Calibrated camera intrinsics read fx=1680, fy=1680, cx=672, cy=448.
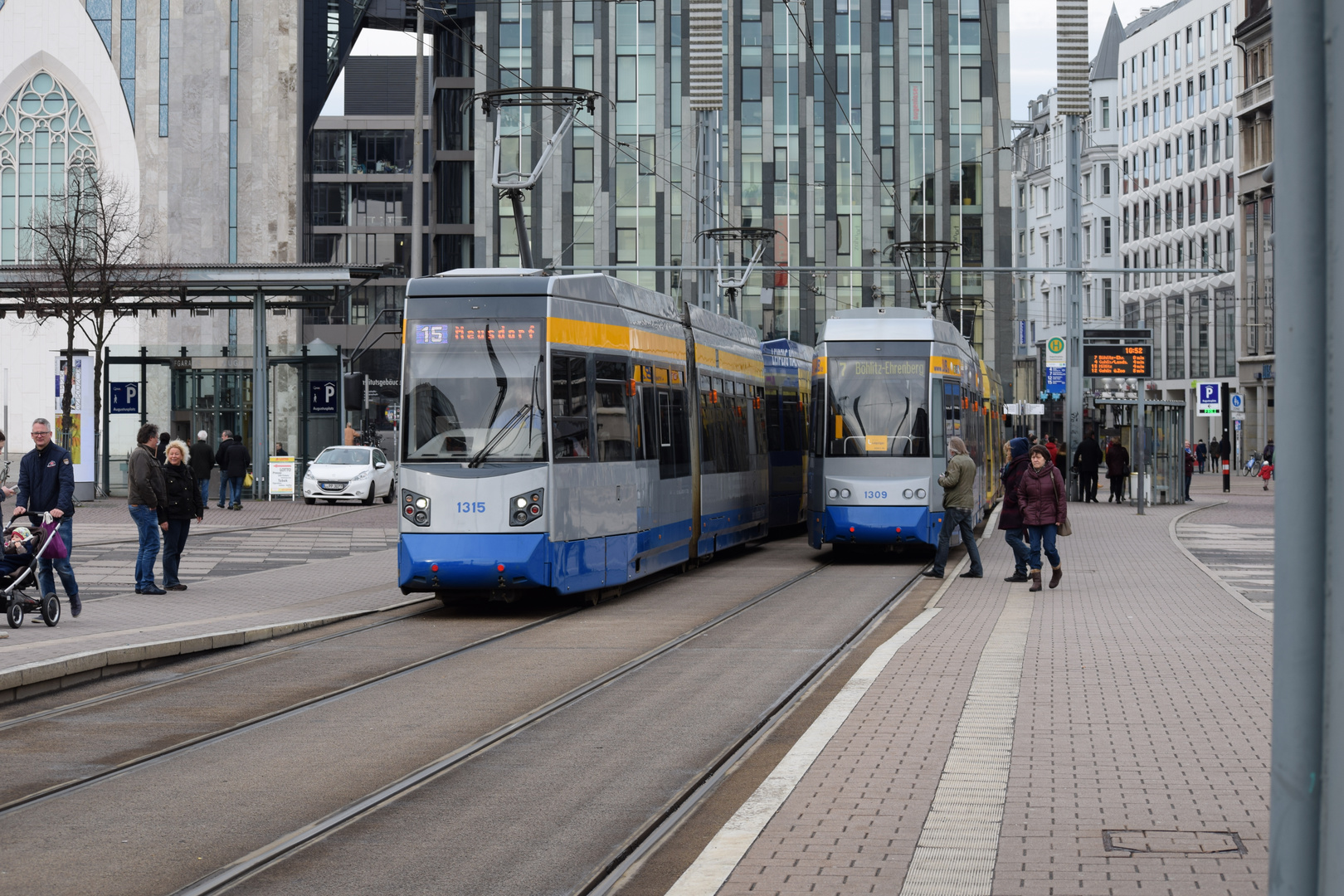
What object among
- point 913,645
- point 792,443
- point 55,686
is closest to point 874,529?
point 792,443

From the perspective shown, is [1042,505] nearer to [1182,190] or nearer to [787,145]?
[787,145]

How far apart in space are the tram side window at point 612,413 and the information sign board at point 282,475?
25.6 metres

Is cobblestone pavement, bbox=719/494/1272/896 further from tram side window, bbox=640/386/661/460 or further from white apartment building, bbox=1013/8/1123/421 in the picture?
white apartment building, bbox=1013/8/1123/421

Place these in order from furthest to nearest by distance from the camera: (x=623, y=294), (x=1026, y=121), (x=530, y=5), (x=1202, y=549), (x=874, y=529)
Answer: (x=1026, y=121) → (x=530, y=5) → (x=1202, y=549) → (x=874, y=529) → (x=623, y=294)

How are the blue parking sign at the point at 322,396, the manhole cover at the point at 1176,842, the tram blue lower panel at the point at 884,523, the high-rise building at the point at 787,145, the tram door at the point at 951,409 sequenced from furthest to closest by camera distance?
the high-rise building at the point at 787,145 → the blue parking sign at the point at 322,396 → the tram door at the point at 951,409 → the tram blue lower panel at the point at 884,523 → the manhole cover at the point at 1176,842

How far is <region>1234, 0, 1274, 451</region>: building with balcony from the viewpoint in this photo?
76.6m

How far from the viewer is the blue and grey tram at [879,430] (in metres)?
22.3

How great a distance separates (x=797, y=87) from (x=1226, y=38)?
27850 mm

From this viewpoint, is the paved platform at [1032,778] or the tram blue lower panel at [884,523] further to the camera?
the tram blue lower panel at [884,523]

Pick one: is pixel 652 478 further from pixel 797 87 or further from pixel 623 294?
pixel 797 87

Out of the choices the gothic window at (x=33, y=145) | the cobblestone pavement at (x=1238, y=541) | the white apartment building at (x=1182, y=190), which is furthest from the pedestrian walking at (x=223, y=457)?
the white apartment building at (x=1182, y=190)

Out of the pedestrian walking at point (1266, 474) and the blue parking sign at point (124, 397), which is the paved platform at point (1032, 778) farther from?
the pedestrian walking at point (1266, 474)

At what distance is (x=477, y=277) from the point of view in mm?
16234

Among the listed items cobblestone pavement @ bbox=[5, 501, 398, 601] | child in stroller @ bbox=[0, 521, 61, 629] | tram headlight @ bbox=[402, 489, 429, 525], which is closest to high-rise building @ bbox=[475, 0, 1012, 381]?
cobblestone pavement @ bbox=[5, 501, 398, 601]
